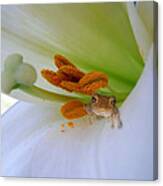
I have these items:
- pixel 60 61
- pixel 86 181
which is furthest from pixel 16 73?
pixel 86 181

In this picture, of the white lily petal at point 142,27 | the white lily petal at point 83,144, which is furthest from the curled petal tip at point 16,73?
the white lily petal at point 142,27

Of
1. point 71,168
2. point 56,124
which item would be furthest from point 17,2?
point 71,168

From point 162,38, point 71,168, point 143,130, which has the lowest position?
point 71,168

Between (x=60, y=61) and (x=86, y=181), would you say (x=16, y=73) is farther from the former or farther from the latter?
(x=86, y=181)

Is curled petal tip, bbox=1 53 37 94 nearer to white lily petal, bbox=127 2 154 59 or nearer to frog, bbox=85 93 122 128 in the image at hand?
frog, bbox=85 93 122 128

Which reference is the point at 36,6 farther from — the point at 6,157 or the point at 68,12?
the point at 6,157

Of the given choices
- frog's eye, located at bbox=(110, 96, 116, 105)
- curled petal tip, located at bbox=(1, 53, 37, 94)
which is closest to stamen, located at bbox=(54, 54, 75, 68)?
curled petal tip, located at bbox=(1, 53, 37, 94)
